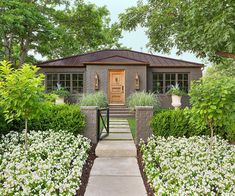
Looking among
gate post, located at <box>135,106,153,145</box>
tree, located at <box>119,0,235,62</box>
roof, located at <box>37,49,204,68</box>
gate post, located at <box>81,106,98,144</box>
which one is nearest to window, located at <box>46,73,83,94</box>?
roof, located at <box>37,49,204,68</box>

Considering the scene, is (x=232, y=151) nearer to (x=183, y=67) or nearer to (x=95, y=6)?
(x=183, y=67)

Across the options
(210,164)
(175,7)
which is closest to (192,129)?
(210,164)

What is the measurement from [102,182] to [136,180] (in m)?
0.56

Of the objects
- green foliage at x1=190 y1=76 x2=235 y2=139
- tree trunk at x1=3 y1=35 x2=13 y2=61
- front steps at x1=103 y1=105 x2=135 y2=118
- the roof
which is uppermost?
tree trunk at x1=3 y1=35 x2=13 y2=61

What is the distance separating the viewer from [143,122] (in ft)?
22.3

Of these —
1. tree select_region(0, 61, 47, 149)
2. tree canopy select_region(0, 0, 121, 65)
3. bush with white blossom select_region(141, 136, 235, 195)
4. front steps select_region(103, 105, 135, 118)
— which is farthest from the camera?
tree canopy select_region(0, 0, 121, 65)

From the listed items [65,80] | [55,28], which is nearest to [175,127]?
[65,80]

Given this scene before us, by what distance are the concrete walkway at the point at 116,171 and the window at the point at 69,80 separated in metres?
8.75

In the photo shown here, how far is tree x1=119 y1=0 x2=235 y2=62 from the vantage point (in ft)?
28.6

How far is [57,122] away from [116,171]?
2669 millimetres

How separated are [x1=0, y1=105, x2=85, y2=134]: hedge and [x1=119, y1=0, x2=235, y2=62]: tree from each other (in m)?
5.28

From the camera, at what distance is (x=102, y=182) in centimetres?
409

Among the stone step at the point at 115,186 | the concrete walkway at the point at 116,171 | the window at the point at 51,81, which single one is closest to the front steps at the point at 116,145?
the concrete walkway at the point at 116,171

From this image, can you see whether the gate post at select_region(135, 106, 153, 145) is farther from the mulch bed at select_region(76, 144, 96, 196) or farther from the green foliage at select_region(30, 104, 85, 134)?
the green foliage at select_region(30, 104, 85, 134)
